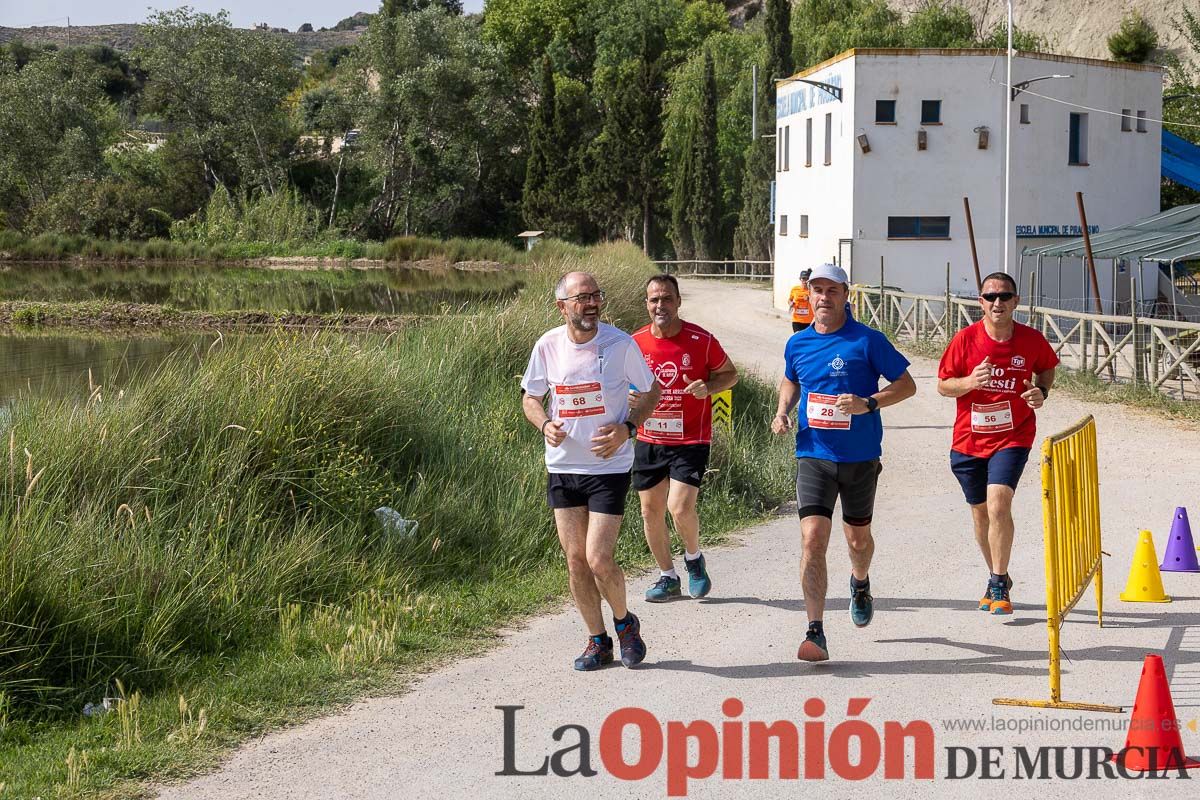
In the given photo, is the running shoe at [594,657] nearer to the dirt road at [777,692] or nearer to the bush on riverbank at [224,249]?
the dirt road at [777,692]

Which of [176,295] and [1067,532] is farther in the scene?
[176,295]

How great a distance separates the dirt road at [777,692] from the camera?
17.9 ft

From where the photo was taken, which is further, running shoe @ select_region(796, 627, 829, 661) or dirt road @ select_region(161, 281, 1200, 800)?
running shoe @ select_region(796, 627, 829, 661)

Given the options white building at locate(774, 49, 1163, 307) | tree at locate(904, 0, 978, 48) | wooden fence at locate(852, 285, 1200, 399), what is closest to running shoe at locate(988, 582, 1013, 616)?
wooden fence at locate(852, 285, 1200, 399)

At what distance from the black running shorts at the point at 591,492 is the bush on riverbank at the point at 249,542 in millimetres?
1330

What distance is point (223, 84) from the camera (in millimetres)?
84688

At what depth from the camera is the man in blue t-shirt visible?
723 cm

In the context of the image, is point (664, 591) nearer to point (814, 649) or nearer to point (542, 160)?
point (814, 649)

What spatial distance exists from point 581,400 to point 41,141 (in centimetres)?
8911

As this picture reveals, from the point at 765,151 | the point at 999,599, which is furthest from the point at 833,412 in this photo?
the point at 765,151

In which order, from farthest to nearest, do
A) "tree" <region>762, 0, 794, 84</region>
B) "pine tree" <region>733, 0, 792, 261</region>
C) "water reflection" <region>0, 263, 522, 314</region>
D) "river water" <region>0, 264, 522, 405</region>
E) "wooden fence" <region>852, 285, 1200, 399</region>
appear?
"pine tree" <region>733, 0, 792, 261</region>
"tree" <region>762, 0, 794, 84</region>
"water reflection" <region>0, 263, 522, 314</region>
"river water" <region>0, 264, 522, 405</region>
"wooden fence" <region>852, 285, 1200, 399</region>

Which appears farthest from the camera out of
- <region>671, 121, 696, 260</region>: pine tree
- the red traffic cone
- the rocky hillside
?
the rocky hillside

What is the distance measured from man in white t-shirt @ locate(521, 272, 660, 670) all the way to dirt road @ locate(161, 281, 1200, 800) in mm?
467

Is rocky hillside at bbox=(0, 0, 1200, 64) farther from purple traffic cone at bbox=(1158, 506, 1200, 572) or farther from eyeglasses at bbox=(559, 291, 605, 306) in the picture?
eyeglasses at bbox=(559, 291, 605, 306)
